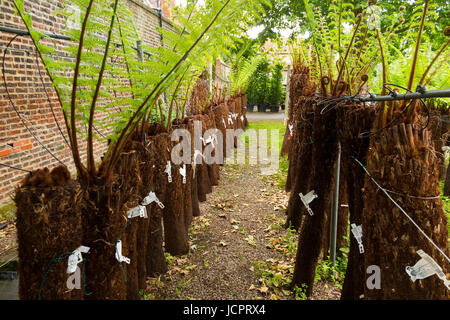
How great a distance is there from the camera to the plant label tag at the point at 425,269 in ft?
3.75

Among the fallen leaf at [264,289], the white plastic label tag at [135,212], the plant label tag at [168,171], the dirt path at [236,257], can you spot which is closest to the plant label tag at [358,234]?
the dirt path at [236,257]

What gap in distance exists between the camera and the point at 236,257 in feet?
9.80

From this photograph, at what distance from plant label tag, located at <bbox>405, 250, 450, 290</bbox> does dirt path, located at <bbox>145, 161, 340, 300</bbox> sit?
139 centimetres

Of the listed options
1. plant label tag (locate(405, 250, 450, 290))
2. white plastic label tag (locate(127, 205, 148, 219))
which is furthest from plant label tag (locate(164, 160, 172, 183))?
plant label tag (locate(405, 250, 450, 290))

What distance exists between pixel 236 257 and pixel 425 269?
2038mm

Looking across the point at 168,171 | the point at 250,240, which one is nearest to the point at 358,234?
the point at 168,171

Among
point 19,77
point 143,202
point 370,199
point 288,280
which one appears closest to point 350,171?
point 370,199

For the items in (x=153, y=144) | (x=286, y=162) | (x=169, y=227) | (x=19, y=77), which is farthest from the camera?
(x=286, y=162)

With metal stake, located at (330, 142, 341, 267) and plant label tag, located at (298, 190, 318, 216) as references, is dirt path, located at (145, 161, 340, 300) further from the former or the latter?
plant label tag, located at (298, 190, 318, 216)

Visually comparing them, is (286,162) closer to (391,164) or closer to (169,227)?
(169,227)

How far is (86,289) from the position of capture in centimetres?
146

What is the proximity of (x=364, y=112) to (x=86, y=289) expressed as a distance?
1867 millimetres

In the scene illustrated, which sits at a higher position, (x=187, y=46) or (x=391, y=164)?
(x=187, y=46)

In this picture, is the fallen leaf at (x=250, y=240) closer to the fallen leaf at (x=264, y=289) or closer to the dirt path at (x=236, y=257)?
the dirt path at (x=236, y=257)
